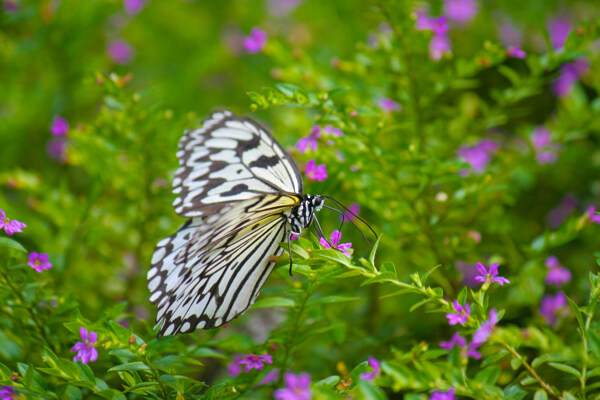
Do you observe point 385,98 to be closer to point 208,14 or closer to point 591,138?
point 591,138

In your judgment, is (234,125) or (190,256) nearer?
(190,256)

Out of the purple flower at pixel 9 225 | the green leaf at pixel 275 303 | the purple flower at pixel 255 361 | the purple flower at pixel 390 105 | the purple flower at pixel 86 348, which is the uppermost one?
the purple flower at pixel 390 105

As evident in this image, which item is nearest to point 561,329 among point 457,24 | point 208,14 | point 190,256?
point 190,256

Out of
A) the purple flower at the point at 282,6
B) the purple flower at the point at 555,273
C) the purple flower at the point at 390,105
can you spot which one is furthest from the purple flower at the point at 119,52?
the purple flower at the point at 555,273

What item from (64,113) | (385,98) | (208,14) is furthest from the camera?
(208,14)

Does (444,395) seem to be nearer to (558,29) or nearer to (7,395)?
(7,395)

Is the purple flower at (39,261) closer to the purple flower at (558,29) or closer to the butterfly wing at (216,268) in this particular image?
the butterfly wing at (216,268)
